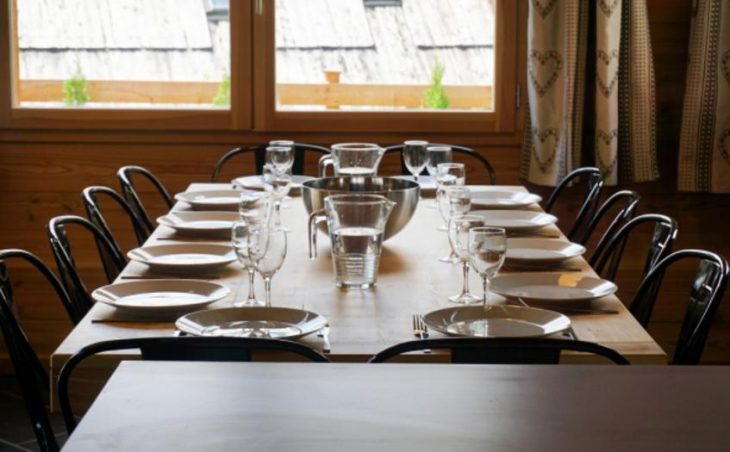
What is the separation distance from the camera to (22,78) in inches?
161

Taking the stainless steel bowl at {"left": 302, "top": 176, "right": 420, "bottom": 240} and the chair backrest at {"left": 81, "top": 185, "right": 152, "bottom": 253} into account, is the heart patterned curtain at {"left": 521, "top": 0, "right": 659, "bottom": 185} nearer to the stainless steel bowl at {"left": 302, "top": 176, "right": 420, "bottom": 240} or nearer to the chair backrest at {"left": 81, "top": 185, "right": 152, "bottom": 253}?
the stainless steel bowl at {"left": 302, "top": 176, "right": 420, "bottom": 240}

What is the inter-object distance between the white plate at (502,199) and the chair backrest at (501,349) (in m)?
1.59

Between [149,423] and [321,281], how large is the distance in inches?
47.1

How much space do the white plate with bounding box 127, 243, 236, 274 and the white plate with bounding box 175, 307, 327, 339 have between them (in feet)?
1.55

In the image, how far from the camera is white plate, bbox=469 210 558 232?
283 cm

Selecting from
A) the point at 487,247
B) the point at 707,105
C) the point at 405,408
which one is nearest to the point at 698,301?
the point at 487,247

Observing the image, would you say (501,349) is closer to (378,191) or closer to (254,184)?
(378,191)

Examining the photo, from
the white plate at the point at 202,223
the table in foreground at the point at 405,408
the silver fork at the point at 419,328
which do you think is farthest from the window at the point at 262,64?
the table in foreground at the point at 405,408

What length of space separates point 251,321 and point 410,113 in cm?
230

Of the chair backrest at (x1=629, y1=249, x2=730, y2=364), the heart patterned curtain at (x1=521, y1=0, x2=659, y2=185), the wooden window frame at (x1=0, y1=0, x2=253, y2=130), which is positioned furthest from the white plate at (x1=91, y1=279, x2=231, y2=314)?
the heart patterned curtain at (x1=521, y1=0, x2=659, y2=185)

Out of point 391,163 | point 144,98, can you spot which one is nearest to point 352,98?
point 391,163

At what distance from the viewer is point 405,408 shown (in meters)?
1.10

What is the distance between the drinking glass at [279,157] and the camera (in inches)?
125

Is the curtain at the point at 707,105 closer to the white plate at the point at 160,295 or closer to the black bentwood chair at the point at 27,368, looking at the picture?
the white plate at the point at 160,295
